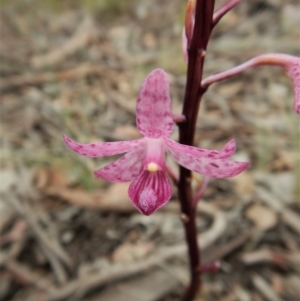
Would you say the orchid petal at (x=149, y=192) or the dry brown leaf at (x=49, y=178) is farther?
the dry brown leaf at (x=49, y=178)

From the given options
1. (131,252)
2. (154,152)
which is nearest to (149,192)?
(154,152)

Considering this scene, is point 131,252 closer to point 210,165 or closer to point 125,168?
point 125,168

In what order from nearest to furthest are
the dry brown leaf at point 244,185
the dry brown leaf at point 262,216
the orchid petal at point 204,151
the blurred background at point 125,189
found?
1. the orchid petal at point 204,151
2. the blurred background at point 125,189
3. the dry brown leaf at point 262,216
4. the dry brown leaf at point 244,185

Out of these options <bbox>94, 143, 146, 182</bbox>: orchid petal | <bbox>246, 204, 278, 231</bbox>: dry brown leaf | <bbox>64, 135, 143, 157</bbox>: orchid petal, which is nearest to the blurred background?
<bbox>246, 204, 278, 231</bbox>: dry brown leaf

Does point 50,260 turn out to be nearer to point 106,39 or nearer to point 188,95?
point 188,95

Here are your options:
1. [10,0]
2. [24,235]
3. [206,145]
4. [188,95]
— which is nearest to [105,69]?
[206,145]

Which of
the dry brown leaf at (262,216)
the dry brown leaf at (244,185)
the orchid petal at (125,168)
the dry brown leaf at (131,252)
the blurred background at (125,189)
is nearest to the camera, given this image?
the orchid petal at (125,168)

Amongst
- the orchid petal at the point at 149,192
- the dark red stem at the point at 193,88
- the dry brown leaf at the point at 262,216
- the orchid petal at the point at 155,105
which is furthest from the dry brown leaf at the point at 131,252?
Answer: the orchid petal at the point at 155,105

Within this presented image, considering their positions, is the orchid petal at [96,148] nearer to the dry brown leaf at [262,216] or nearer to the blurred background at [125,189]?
the blurred background at [125,189]
